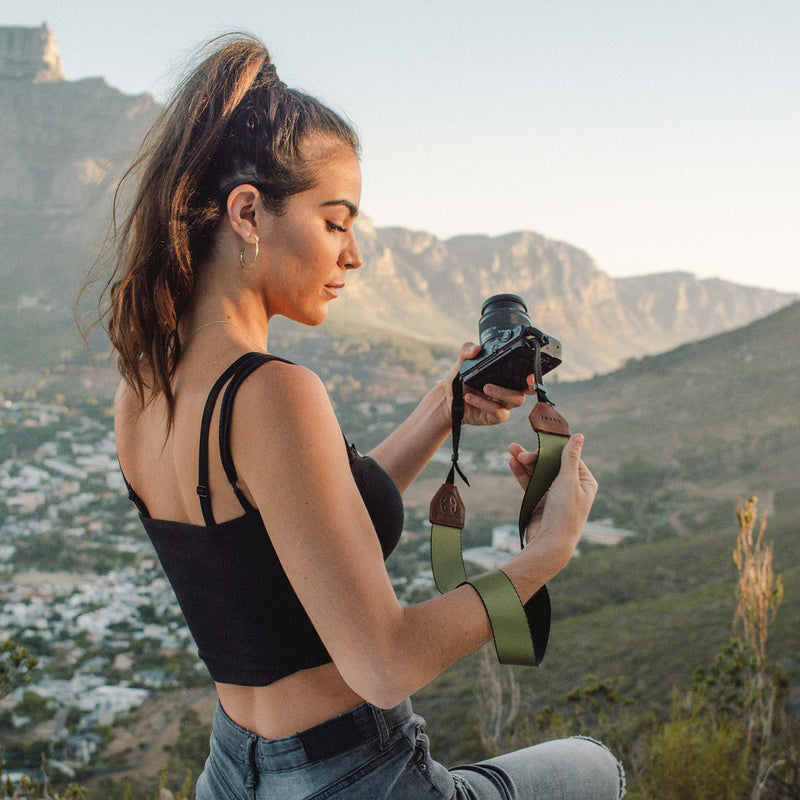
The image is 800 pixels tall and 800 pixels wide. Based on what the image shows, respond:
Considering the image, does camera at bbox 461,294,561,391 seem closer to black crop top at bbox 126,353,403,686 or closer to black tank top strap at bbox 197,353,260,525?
black crop top at bbox 126,353,403,686

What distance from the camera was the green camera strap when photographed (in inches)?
38.9

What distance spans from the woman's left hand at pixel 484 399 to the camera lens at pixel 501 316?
6cm

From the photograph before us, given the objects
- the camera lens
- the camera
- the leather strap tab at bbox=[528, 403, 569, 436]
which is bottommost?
the leather strap tab at bbox=[528, 403, 569, 436]

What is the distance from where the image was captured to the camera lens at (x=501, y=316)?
1.67 meters

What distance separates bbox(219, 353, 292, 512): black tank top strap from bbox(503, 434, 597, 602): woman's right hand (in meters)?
0.38

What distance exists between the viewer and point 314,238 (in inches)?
45.1

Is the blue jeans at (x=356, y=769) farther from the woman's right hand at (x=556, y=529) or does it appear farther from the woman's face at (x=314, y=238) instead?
the woman's face at (x=314, y=238)

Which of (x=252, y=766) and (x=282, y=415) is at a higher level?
(x=282, y=415)

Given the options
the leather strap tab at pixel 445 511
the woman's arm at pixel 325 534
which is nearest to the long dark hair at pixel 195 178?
the woman's arm at pixel 325 534

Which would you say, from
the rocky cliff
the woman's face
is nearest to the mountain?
the rocky cliff

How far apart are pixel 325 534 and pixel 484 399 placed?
0.82 m

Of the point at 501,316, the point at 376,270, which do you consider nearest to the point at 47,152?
the point at 376,270

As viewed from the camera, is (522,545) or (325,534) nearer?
(325,534)

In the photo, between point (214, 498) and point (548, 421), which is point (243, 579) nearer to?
point (214, 498)
